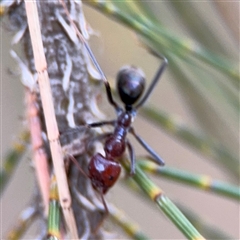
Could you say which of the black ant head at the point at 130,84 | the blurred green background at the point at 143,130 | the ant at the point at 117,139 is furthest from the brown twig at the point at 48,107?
the blurred green background at the point at 143,130

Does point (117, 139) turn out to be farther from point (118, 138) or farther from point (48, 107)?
point (48, 107)

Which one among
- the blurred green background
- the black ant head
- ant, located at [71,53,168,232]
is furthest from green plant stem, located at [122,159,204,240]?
the blurred green background

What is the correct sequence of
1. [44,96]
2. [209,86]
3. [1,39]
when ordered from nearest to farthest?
[44,96] < [209,86] < [1,39]

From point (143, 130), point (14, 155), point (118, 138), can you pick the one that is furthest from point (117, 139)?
point (143, 130)

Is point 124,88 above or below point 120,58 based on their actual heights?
above

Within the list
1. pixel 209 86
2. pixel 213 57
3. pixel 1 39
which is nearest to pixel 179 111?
pixel 1 39

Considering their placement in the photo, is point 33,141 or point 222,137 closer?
point 33,141

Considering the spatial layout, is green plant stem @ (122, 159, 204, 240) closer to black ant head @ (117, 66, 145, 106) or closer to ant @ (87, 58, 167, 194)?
ant @ (87, 58, 167, 194)

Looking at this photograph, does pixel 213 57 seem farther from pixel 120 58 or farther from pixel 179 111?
pixel 179 111
